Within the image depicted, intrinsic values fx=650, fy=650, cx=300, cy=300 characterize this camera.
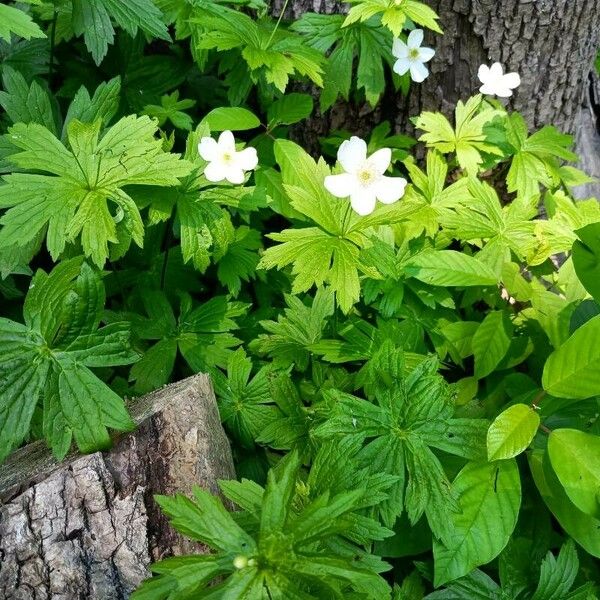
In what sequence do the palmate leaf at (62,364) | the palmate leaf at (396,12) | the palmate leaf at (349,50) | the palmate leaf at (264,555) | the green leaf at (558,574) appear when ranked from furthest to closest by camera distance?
the palmate leaf at (349,50) → the palmate leaf at (396,12) → the green leaf at (558,574) → the palmate leaf at (62,364) → the palmate leaf at (264,555)

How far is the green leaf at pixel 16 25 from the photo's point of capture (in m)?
1.60

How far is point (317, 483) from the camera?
4.98ft

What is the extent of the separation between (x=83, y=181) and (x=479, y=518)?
1328 millimetres

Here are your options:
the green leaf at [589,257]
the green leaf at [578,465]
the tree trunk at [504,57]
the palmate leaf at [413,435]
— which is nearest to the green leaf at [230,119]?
the tree trunk at [504,57]

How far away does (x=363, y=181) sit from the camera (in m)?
1.68

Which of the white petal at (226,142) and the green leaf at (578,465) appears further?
the white petal at (226,142)

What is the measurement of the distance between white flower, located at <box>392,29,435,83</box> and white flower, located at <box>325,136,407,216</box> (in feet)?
2.19

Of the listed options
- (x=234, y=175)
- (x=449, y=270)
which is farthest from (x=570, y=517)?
(x=234, y=175)

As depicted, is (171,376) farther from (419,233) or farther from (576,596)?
(576,596)

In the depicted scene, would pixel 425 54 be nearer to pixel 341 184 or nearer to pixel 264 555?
pixel 341 184

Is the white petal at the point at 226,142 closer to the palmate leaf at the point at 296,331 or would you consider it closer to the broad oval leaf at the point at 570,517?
the palmate leaf at the point at 296,331

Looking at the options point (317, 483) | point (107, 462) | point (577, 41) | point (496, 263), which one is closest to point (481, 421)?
point (317, 483)

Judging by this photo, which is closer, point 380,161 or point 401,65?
point 380,161

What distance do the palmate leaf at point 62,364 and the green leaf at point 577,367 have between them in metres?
1.00
